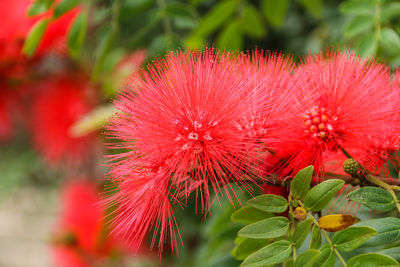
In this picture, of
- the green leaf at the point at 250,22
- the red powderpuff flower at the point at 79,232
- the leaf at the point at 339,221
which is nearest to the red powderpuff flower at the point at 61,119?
the red powderpuff flower at the point at 79,232

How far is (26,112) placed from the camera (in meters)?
2.31

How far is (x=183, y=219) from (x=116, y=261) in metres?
0.46

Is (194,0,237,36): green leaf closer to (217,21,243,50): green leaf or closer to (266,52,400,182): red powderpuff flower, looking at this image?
(217,21,243,50): green leaf

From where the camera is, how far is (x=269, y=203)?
77cm

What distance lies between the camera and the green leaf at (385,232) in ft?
2.31

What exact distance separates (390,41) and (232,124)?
0.58m

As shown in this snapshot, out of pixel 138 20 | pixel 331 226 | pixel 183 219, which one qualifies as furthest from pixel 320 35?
pixel 331 226

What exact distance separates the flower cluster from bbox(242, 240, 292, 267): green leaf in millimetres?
118

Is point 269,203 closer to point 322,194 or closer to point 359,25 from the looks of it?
point 322,194

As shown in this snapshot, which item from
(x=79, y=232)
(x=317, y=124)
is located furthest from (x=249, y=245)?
(x=79, y=232)

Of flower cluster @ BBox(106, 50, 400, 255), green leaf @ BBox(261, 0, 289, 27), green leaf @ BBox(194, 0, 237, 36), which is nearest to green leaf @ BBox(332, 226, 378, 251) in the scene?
flower cluster @ BBox(106, 50, 400, 255)

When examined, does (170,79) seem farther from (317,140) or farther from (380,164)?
(380,164)

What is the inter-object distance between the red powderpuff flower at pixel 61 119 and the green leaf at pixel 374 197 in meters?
1.55

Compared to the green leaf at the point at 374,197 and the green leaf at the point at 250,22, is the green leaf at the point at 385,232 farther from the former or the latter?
the green leaf at the point at 250,22
